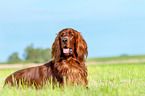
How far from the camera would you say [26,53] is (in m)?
21.9

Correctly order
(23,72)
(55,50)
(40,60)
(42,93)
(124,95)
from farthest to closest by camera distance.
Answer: (40,60), (23,72), (55,50), (42,93), (124,95)

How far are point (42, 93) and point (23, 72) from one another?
1.87 meters

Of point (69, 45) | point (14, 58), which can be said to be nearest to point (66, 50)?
point (69, 45)

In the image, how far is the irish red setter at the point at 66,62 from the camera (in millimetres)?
5238

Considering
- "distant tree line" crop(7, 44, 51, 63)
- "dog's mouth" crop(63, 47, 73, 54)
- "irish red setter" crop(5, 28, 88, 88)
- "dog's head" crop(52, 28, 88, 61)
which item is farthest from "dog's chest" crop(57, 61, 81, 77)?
"distant tree line" crop(7, 44, 51, 63)

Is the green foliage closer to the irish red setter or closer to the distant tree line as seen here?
the distant tree line

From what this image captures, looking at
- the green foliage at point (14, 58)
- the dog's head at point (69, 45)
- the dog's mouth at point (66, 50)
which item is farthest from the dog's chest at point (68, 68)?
the green foliage at point (14, 58)

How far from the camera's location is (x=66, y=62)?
17.5 ft

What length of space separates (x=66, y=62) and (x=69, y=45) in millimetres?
481

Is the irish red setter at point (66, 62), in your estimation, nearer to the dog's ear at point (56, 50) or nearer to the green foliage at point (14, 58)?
the dog's ear at point (56, 50)

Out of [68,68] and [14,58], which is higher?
[68,68]

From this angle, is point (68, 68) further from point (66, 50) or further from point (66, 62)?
point (66, 50)

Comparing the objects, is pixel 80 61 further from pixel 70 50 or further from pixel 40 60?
pixel 40 60

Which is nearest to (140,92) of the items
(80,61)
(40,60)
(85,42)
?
(80,61)
